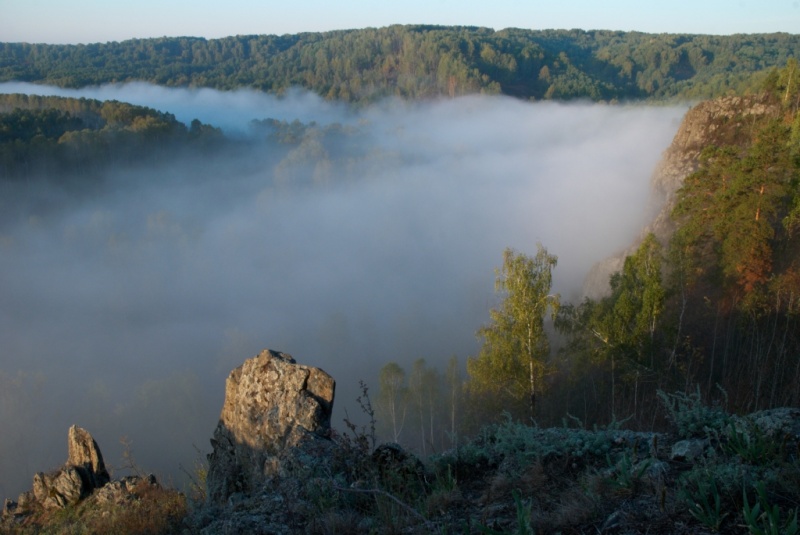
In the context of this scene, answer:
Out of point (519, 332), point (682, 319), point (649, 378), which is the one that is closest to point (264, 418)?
point (519, 332)

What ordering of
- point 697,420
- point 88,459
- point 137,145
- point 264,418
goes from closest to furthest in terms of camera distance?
point 697,420
point 264,418
point 88,459
point 137,145

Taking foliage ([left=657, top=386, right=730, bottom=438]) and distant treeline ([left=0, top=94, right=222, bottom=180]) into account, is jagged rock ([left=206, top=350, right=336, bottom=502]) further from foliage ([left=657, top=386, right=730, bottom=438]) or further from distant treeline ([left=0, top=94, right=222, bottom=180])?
distant treeline ([left=0, top=94, right=222, bottom=180])

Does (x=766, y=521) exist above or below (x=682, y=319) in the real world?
above

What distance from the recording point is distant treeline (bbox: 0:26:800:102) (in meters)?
122

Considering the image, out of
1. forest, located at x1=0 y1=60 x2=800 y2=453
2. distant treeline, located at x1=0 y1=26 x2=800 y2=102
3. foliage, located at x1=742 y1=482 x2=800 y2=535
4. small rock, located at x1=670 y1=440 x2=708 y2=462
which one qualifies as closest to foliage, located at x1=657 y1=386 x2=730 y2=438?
small rock, located at x1=670 y1=440 x2=708 y2=462

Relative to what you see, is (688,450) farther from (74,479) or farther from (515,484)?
(74,479)

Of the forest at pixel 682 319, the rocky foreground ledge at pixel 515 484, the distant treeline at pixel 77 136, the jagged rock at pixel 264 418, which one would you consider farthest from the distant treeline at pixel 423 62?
the rocky foreground ledge at pixel 515 484

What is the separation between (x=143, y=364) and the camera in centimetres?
4722

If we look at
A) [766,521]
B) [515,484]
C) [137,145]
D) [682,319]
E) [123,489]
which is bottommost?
[682,319]

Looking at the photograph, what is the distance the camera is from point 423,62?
484 ft

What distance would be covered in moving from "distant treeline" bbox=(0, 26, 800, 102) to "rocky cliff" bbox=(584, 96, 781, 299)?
79.3 meters

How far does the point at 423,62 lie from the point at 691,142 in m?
119

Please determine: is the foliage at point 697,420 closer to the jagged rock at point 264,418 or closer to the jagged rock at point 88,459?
the jagged rock at point 264,418

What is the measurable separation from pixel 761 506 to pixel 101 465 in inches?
367
